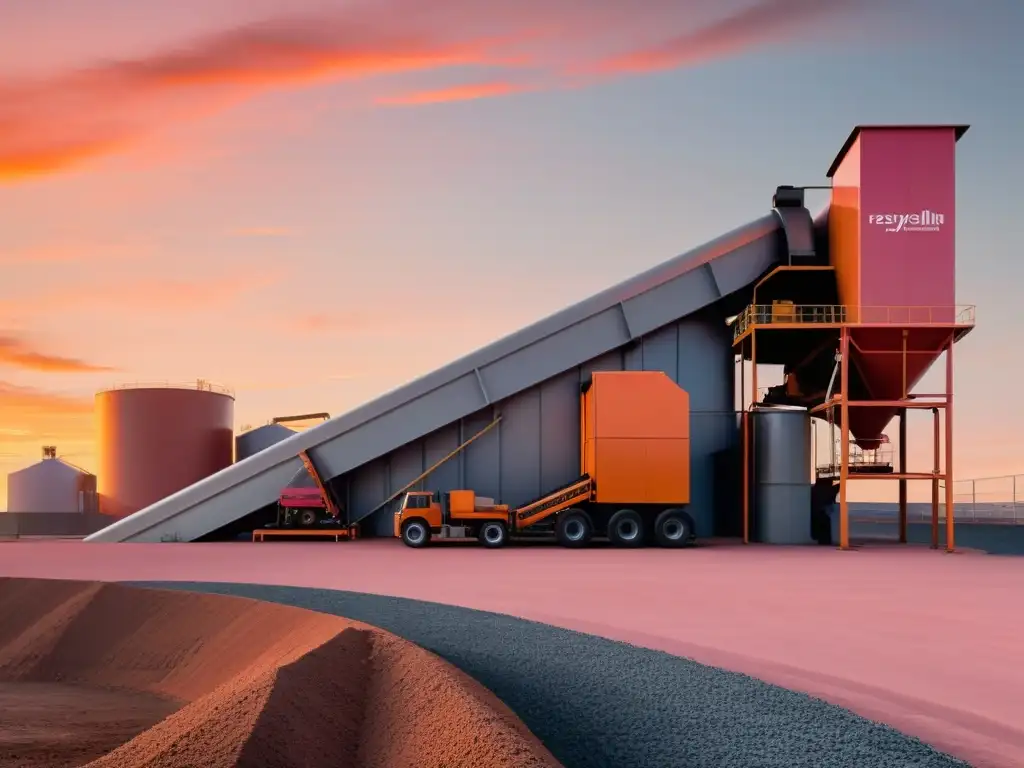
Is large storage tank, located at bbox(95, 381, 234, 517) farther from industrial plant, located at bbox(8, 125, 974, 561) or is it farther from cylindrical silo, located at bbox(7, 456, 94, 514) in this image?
industrial plant, located at bbox(8, 125, 974, 561)

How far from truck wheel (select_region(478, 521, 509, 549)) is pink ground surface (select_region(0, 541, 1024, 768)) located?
65 centimetres

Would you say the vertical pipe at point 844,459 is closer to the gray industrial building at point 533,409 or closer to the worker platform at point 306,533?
the gray industrial building at point 533,409

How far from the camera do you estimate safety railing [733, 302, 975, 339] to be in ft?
85.6

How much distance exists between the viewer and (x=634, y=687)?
23.2 feet

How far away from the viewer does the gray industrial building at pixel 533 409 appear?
28.7 m

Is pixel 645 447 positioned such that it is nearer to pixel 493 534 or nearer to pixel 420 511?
pixel 493 534

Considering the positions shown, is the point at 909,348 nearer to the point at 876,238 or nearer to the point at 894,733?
the point at 876,238

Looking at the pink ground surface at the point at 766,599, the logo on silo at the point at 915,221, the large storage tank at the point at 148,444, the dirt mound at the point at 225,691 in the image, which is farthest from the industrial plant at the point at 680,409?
the dirt mound at the point at 225,691

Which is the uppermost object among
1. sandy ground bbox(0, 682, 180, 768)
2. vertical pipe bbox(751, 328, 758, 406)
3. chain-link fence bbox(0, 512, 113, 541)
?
vertical pipe bbox(751, 328, 758, 406)

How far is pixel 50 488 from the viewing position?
133 feet

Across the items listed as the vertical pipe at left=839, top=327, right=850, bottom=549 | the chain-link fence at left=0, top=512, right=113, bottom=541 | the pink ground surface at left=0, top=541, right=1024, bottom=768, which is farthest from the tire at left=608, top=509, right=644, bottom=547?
the chain-link fence at left=0, top=512, right=113, bottom=541

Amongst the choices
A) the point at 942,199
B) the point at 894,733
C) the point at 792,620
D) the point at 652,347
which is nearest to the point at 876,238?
the point at 942,199

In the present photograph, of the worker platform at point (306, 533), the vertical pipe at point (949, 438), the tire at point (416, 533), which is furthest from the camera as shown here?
the worker platform at point (306, 533)

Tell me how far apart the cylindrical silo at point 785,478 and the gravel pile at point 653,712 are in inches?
789
